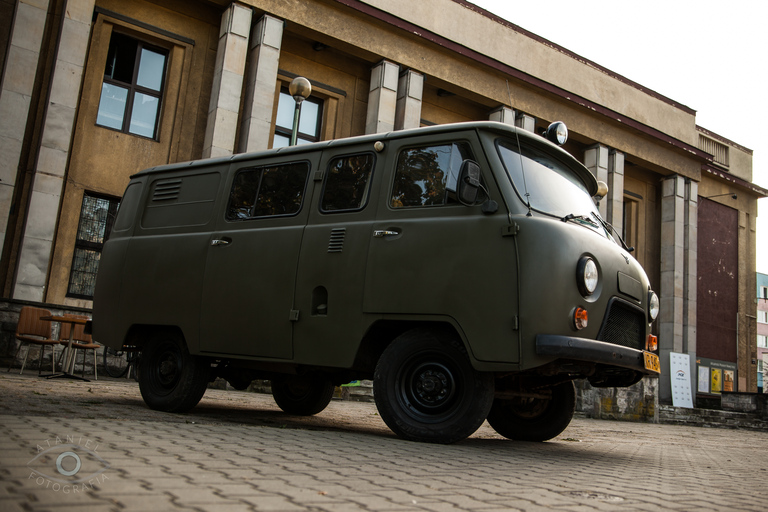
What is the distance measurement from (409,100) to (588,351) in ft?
50.7

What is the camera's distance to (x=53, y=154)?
1382 cm

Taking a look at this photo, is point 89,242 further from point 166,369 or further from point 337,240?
point 337,240

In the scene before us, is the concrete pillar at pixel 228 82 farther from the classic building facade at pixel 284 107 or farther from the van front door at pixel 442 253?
the van front door at pixel 442 253

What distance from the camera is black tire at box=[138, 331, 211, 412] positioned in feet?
21.6

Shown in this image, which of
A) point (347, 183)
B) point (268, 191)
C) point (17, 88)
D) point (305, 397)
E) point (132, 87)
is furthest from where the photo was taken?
point (132, 87)

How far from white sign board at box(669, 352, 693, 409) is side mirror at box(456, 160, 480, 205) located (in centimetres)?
1639

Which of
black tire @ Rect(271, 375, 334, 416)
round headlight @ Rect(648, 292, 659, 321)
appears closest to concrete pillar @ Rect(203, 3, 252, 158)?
black tire @ Rect(271, 375, 334, 416)

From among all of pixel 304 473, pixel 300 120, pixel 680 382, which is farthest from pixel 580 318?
pixel 680 382

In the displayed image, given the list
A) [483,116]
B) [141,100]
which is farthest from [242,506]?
[483,116]

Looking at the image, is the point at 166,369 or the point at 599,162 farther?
the point at 599,162

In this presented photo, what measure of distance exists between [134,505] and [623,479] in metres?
3.09

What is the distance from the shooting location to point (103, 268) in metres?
7.59

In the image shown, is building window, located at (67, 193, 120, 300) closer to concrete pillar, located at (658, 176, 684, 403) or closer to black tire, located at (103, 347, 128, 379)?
black tire, located at (103, 347, 128, 379)

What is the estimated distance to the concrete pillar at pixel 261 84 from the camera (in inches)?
650
